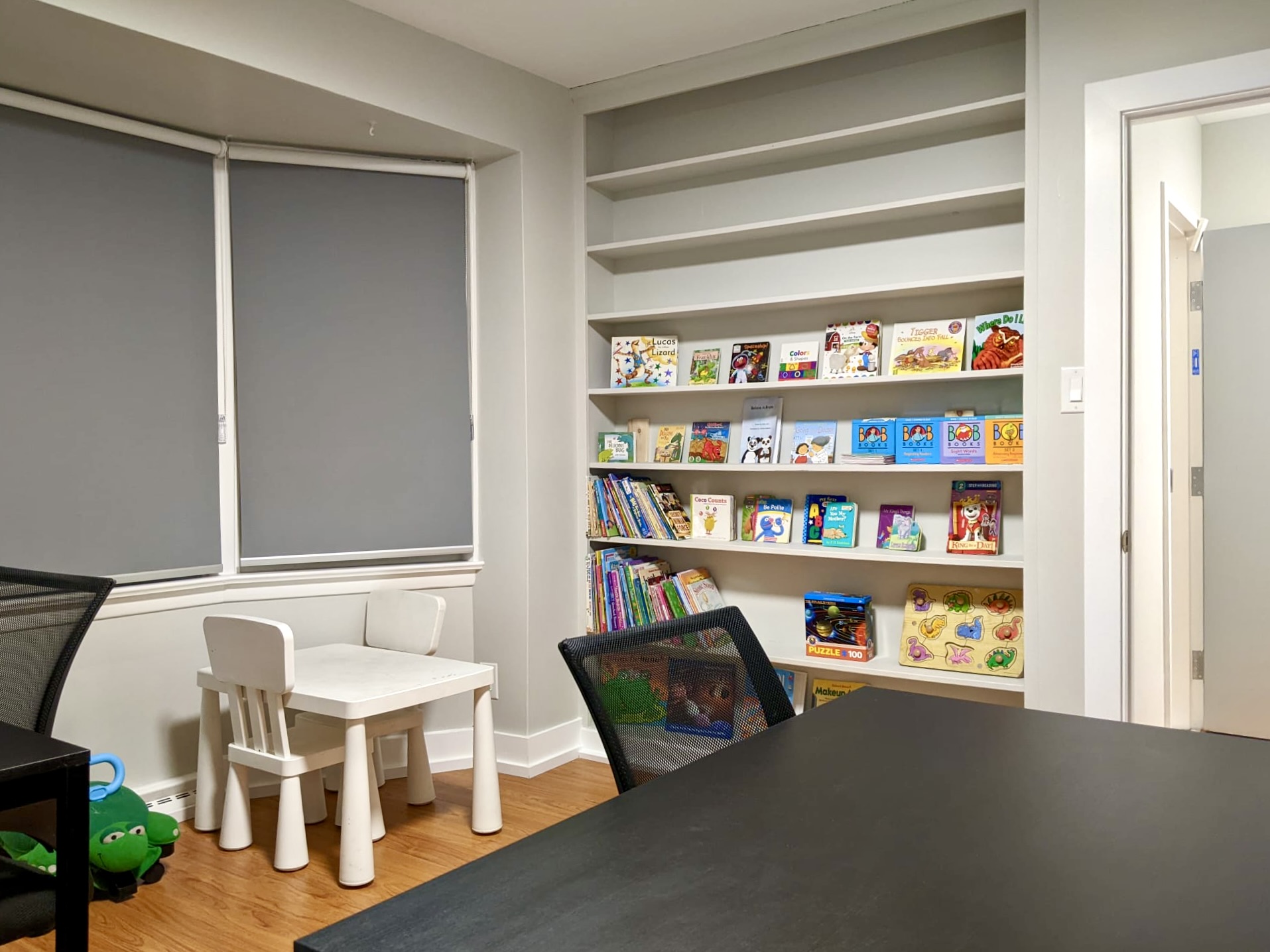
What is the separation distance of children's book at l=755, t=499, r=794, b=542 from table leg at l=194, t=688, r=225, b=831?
74.9 inches

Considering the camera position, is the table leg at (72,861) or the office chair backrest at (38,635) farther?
the office chair backrest at (38,635)

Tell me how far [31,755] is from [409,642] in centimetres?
193

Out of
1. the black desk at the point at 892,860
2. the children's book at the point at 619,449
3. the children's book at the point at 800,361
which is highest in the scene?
the children's book at the point at 800,361

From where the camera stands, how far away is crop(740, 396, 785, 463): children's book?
3.57m

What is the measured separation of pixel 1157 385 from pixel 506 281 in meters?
2.37

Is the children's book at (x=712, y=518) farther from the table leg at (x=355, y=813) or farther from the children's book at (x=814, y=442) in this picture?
the table leg at (x=355, y=813)

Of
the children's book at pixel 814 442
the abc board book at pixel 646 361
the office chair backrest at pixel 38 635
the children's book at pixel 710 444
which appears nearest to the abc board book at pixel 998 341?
the children's book at pixel 814 442

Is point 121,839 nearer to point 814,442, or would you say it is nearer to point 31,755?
point 31,755

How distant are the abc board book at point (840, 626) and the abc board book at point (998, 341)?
89 centimetres

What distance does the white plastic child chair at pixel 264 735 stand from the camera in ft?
8.65

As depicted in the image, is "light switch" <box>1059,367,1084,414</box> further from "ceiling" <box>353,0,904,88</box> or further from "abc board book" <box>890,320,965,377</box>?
"ceiling" <box>353,0,904,88</box>

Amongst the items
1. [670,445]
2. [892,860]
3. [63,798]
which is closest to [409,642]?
[670,445]

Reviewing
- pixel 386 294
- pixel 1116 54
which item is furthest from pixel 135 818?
pixel 1116 54

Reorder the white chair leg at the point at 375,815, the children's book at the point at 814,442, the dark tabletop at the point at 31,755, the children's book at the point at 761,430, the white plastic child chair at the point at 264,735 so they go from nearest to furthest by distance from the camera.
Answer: the dark tabletop at the point at 31,755, the white plastic child chair at the point at 264,735, the white chair leg at the point at 375,815, the children's book at the point at 814,442, the children's book at the point at 761,430
